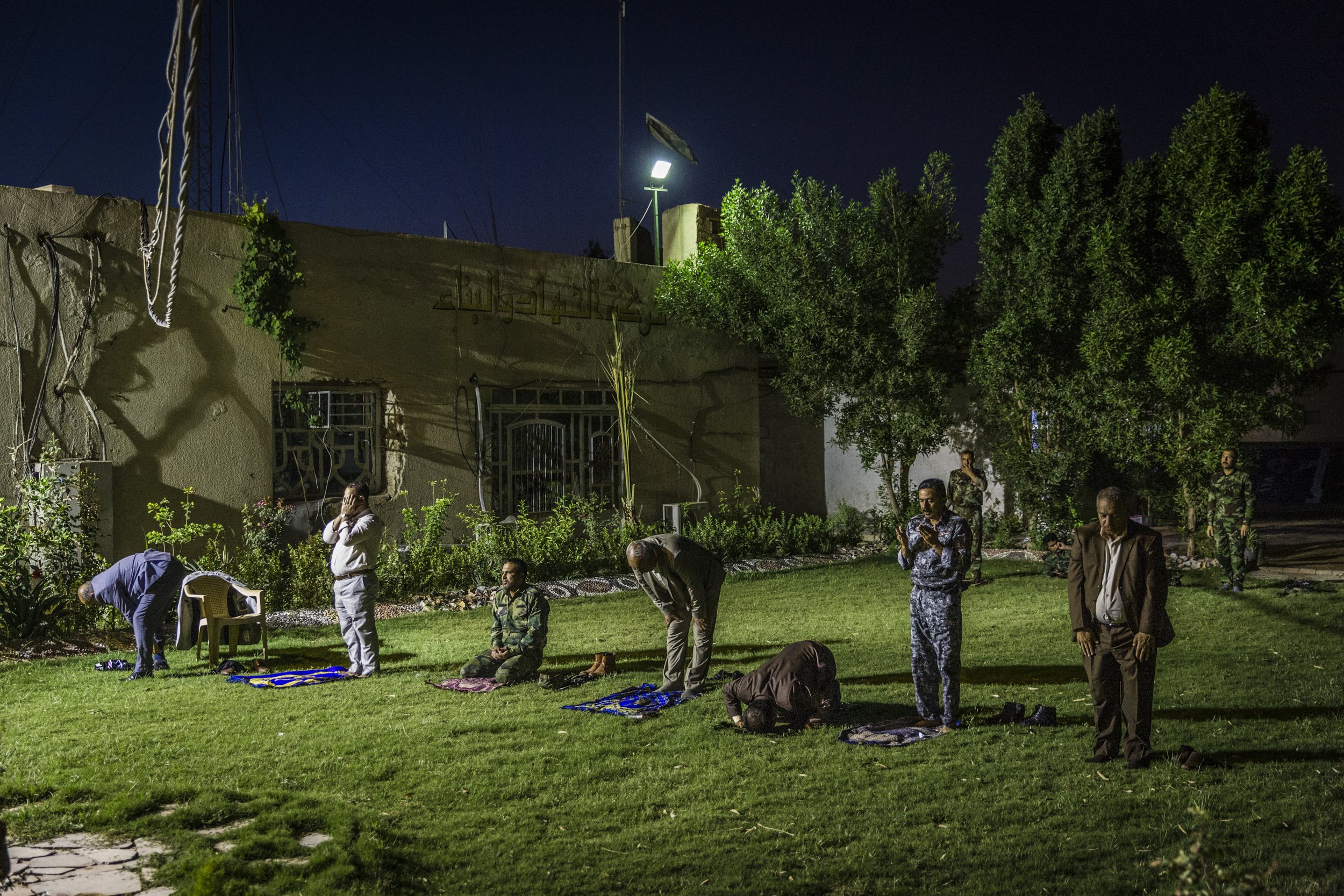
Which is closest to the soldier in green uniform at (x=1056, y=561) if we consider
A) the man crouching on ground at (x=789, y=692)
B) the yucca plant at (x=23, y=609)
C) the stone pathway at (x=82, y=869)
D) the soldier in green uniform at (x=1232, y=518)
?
the soldier in green uniform at (x=1232, y=518)

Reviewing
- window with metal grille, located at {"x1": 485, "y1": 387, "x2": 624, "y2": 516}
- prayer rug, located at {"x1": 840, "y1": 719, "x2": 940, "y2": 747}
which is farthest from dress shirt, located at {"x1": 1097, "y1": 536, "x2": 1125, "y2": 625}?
window with metal grille, located at {"x1": 485, "y1": 387, "x2": 624, "y2": 516}

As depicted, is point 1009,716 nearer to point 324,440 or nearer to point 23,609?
point 23,609

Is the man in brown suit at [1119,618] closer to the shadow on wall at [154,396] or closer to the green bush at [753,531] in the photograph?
the green bush at [753,531]

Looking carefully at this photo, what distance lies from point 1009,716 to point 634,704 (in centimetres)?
251

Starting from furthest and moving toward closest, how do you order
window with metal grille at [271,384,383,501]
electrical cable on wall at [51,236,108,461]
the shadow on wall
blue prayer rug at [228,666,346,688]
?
1. window with metal grille at [271,384,383,501]
2. the shadow on wall
3. electrical cable on wall at [51,236,108,461]
4. blue prayer rug at [228,666,346,688]

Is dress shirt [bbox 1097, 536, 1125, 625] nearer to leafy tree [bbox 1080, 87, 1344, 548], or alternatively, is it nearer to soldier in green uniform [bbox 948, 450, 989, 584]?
soldier in green uniform [bbox 948, 450, 989, 584]

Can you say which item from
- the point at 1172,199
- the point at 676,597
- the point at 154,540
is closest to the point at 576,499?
the point at 154,540

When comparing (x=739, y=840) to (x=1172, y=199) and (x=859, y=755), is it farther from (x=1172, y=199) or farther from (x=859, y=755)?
(x=1172, y=199)

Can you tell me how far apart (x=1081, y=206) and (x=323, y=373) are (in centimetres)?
1047

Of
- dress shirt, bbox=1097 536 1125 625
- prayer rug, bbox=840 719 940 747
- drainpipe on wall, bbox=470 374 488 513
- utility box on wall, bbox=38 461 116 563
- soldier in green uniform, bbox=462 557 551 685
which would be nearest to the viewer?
dress shirt, bbox=1097 536 1125 625

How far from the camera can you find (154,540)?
10844 mm

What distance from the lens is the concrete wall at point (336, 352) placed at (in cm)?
1098

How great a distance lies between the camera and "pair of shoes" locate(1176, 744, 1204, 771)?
5.38 m

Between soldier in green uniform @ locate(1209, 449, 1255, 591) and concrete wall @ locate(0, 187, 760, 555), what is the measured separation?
7347 mm
